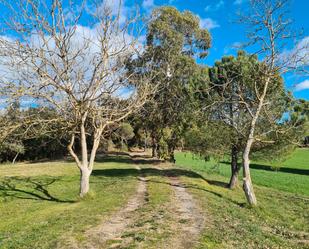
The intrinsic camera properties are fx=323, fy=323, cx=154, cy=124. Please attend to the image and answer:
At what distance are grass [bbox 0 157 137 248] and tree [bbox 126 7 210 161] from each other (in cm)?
1281

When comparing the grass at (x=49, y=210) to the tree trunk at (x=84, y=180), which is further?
the tree trunk at (x=84, y=180)

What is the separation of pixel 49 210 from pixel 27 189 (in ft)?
26.9

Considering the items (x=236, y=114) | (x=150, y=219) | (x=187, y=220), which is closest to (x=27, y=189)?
(x=150, y=219)

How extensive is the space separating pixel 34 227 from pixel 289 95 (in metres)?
17.0

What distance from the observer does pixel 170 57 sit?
36.1 metres

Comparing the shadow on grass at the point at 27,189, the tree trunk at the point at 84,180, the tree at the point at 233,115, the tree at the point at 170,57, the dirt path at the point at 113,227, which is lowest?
the shadow on grass at the point at 27,189

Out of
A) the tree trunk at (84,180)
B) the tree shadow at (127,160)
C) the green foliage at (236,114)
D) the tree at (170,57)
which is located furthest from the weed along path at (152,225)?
the tree shadow at (127,160)

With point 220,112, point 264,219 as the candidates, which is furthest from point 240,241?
point 220,112

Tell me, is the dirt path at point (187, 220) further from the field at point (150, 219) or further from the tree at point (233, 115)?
the tree at point (233, 115)

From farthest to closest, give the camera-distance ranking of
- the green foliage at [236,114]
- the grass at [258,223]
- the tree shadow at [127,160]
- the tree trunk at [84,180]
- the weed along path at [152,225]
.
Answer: the tree shadow at [127,160] < the green foliage at [236,114] < the tree trunk at [84,180] < the grass at [258,223] < the weed along path at [152,225]

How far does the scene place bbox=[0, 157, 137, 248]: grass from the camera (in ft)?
33.3

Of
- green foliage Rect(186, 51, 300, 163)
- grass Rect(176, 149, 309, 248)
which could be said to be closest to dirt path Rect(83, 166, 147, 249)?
grass Rect(176, 149, 309, 248)

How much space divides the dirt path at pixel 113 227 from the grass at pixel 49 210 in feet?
1.31

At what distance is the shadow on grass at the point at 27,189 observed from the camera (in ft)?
63.3
